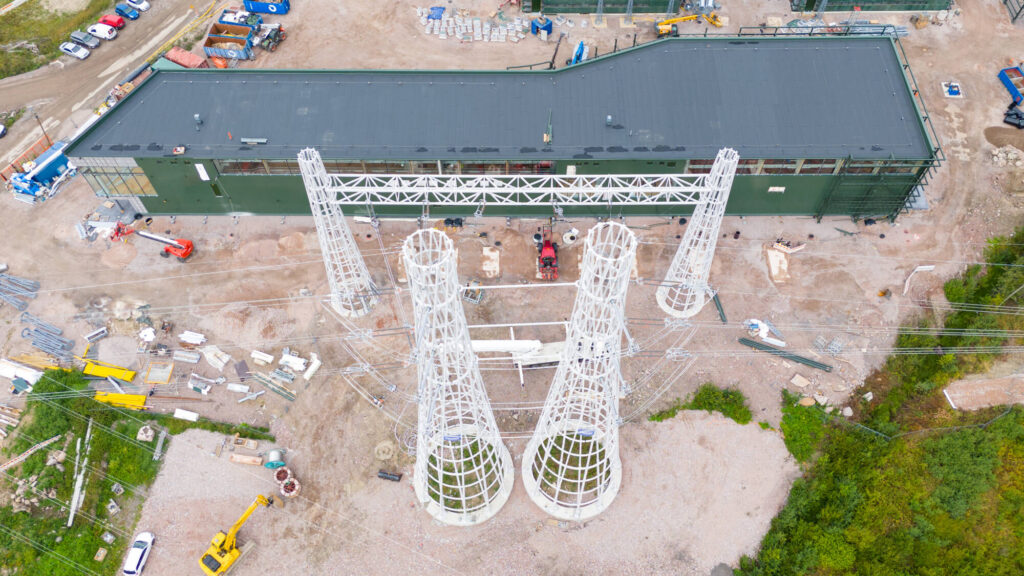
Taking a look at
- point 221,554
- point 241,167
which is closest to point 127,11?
point 241,167

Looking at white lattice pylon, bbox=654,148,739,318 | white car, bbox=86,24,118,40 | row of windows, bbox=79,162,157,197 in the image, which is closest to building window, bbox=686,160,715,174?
white lattice pylon, bbox=654,148,739,318

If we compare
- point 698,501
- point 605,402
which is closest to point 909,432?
point 698,501

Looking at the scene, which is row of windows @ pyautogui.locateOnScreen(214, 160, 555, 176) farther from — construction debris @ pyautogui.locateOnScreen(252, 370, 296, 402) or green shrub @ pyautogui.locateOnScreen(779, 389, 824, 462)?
green shrub @ pyautogui.locateOnScreen(779, 389, 824, 462)

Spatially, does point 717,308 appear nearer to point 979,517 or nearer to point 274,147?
point 979,517

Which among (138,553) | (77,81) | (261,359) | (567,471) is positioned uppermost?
(77,81)

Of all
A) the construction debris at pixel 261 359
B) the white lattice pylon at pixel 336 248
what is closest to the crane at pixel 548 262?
the white lattice pylon at pixel 336 248

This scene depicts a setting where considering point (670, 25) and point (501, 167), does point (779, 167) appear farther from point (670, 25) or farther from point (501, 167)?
point (670, 25)
